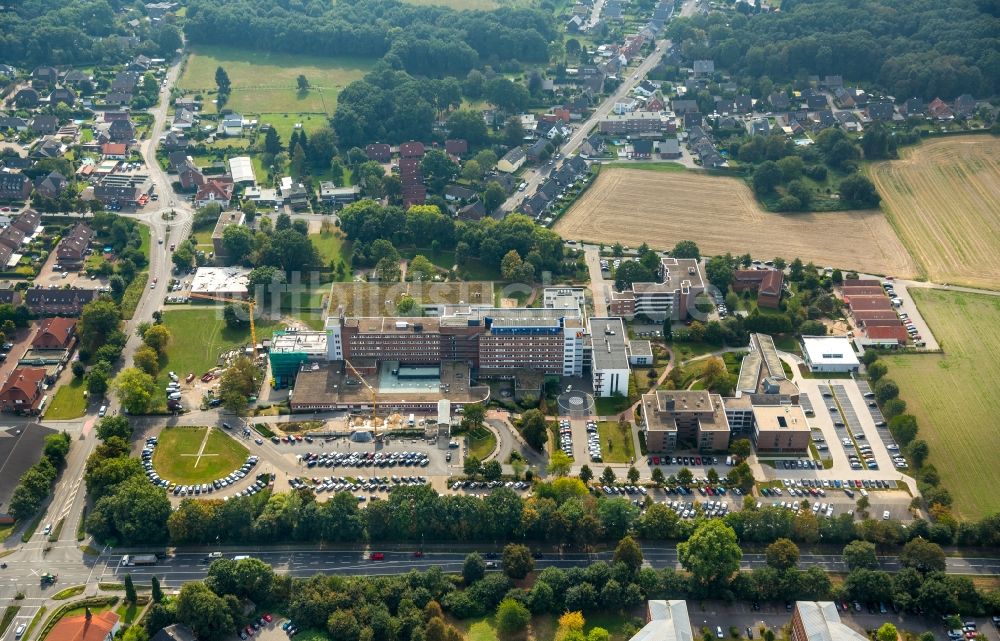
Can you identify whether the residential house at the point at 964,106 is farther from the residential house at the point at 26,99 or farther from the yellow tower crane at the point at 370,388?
the residential house at the point at 26,99

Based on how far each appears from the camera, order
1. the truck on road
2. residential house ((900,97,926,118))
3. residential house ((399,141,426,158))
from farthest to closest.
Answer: residential house ((900,97,926,118)), residential house ((399,141,426,158)), the truck on road

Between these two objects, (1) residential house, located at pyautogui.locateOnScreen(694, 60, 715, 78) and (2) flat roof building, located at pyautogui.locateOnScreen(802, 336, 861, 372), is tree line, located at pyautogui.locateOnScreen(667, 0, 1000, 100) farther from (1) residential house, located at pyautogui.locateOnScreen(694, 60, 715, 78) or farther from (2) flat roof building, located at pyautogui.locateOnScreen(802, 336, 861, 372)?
(2) flat roof building, located at pyautogui.locateOnScreen(802, 336, 861, 372)

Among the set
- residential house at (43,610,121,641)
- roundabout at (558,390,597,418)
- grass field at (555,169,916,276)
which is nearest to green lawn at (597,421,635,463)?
roundabout at (558,390,597,418)

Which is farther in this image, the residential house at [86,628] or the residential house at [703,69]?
the residential house at [703,69]

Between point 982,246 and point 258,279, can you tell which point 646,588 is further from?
point 982,246

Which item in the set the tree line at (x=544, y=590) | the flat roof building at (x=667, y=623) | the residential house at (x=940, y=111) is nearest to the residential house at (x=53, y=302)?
the tree line at (x=544, y=590)

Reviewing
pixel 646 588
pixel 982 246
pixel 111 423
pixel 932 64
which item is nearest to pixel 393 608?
pixel 646 588
